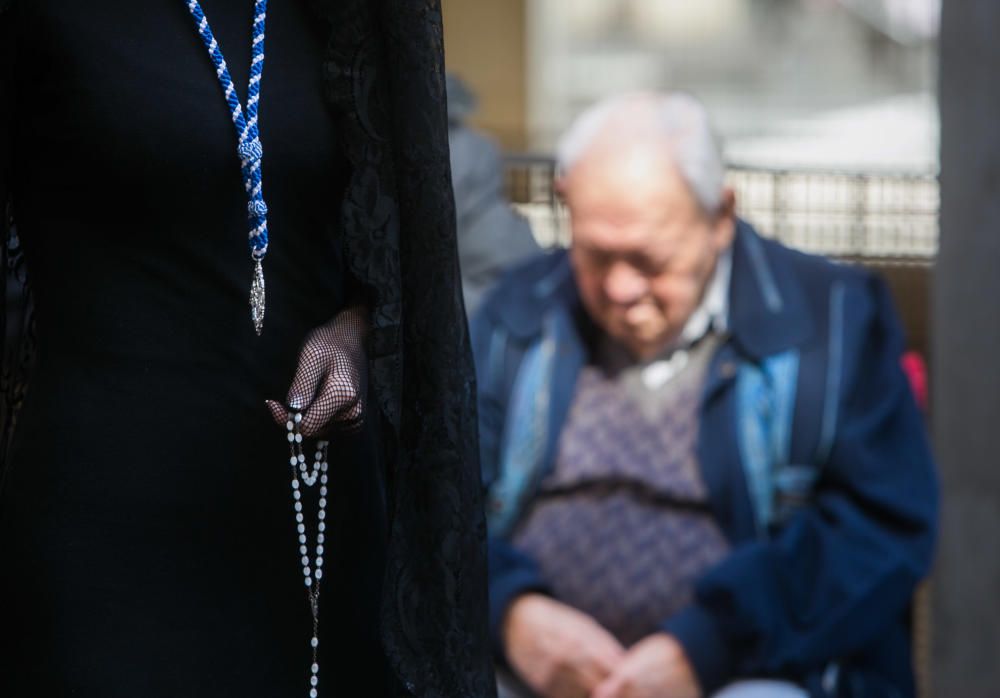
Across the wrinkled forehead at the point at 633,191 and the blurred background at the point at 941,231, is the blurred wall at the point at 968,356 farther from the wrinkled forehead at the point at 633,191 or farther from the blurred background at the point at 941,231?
the wrinkled forehead at the point at 633,191

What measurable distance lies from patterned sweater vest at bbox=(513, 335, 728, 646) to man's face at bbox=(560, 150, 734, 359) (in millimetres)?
84

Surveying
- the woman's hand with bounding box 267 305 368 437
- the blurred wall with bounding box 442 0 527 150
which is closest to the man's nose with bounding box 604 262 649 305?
the woman's hand with bounding box 267 305 368 437

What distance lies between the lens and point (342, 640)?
1.99m

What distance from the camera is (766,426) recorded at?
3.36m

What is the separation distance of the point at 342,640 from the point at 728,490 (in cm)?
145

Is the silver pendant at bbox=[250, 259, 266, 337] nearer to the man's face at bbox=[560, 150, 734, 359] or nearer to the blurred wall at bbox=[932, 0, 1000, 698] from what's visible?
the man's face at bbox=[560, 150, 734, 359]

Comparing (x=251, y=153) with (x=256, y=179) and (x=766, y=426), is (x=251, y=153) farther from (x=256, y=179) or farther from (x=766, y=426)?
(x=766, y=426)

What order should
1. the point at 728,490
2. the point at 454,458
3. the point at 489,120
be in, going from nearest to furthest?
the point at 454,458, the point at 728,490, the point at 489,120

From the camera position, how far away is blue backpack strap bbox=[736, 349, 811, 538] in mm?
3334

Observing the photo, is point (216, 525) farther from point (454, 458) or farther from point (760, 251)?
point (760, 251)

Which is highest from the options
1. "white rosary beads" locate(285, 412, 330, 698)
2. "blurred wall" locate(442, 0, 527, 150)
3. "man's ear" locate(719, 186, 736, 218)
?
"blurred wall" locate(442, 0, 527, 150)

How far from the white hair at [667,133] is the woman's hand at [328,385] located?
1.65m

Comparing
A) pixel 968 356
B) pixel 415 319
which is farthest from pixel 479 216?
pixel 415 319

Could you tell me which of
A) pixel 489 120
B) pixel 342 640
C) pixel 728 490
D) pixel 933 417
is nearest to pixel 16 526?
pixel 342 640
